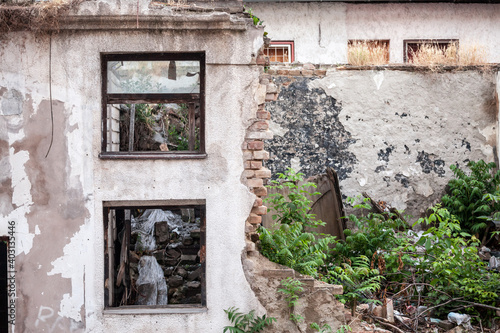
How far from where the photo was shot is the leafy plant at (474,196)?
968cm

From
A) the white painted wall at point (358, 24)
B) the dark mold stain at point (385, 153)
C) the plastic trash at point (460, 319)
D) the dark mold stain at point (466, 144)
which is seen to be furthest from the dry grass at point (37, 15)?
the white painted wall at point (358, 24)

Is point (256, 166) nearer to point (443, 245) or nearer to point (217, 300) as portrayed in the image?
point (217, 300)

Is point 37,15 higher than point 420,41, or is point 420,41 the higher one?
point 420,41

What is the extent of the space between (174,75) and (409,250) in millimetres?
4862

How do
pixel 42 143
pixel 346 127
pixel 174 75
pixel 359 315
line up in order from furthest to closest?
pixel 346 127, pixel 359 315, pixel 174 75, pixel 42 143

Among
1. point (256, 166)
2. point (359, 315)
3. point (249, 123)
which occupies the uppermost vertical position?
point (249, 123)

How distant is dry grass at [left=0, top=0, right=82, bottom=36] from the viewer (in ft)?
20.5

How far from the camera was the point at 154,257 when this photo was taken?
9539 mm

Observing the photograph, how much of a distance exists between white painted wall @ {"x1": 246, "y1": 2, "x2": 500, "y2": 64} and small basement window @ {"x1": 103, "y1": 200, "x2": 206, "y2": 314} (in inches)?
232

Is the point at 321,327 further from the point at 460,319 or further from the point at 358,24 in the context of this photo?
the point at 358,24

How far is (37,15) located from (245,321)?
14.9 ft

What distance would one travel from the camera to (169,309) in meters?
6.61

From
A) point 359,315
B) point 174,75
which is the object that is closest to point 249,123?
point 174,75

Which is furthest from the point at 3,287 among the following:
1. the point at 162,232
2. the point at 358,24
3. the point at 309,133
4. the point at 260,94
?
the point at 358,24
